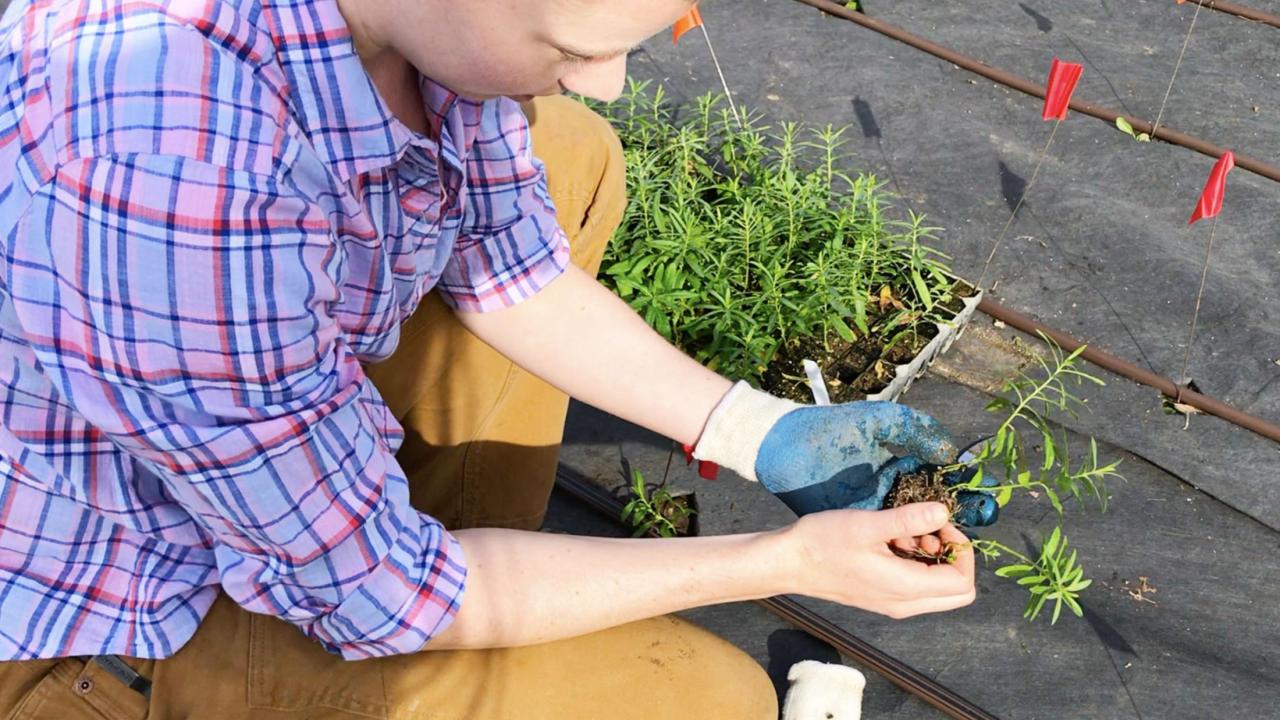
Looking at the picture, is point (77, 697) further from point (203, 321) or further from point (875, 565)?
point (875, 565)

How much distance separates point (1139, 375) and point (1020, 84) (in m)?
1.16

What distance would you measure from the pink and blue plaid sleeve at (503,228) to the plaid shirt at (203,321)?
0.13 metres

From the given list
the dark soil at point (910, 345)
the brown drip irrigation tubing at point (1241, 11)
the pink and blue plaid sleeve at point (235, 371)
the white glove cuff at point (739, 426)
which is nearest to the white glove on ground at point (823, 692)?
the white glove cuff at point (739, 426)

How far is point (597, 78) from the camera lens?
44.9 inches

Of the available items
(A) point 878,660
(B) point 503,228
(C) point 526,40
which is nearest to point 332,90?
(C) point 526,40

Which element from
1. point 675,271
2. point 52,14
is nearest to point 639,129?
point 675,271

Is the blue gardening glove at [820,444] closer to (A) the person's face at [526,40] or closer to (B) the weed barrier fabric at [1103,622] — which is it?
(B) the weed barrier fabric at [1103,622]

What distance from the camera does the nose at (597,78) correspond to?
1127mm

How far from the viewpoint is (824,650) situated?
2139 millimetres

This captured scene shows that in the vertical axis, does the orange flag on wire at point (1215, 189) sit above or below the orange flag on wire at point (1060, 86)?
below

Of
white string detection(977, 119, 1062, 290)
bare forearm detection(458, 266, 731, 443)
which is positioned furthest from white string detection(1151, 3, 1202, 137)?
bare forearm detection(458, 266, 731, 443)

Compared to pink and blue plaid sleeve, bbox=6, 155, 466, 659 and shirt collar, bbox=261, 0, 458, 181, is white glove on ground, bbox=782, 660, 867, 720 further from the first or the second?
shirt collar, bbox=261, 0, 458, 181

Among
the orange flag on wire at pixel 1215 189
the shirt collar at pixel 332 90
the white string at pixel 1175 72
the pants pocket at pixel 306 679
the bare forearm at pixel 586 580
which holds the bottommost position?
the white string at pixel 1175 72

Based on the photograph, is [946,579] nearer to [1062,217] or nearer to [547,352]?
[547,352]
